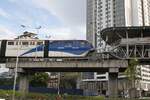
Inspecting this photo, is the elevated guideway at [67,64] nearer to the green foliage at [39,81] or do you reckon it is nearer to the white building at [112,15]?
the green foliage at [39,81]

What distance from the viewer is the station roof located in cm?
7012

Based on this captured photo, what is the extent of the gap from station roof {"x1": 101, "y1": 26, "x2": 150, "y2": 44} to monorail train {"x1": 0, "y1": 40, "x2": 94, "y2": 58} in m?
8.82

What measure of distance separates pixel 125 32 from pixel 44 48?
74.1 feet

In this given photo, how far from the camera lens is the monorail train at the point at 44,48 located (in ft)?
221

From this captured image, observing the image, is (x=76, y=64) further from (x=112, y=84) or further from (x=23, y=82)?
(x=23, y=82)

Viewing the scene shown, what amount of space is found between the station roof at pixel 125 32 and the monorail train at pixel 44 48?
882 centimetres

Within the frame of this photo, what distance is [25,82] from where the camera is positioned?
72.6m

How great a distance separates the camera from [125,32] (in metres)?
72.1

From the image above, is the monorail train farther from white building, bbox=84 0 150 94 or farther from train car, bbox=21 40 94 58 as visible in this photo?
white building, bbox=84 0 150 94

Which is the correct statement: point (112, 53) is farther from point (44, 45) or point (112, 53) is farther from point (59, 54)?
point (44, 45)

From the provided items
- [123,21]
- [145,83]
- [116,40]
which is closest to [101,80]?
[145,83]

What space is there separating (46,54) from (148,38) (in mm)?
27038

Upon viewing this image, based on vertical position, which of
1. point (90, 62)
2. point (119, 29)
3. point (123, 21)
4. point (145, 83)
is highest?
point (123, 21)

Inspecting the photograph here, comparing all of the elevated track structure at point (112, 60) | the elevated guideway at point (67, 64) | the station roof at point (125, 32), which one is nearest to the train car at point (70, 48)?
the elevated track structure at point (112, 60)
